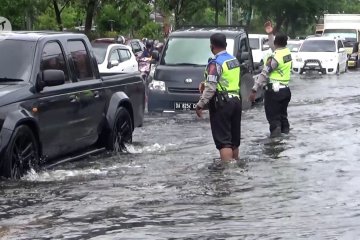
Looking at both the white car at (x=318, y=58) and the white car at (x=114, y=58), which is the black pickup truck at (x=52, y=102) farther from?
the white car at (x=318, y=58)

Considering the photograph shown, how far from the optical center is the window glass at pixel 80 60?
1055 cm

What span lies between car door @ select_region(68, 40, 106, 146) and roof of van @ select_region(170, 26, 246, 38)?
25.5ft

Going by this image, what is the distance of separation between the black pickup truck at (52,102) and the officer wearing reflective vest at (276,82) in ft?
8.78

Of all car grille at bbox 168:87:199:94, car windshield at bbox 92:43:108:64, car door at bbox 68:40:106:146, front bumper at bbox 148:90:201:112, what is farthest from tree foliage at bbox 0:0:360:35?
car door at bbox 68:40:106:146

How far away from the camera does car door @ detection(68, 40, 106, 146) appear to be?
10.4 metres

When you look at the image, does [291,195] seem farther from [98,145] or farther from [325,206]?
[98,145]

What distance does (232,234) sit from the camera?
681 centimetres

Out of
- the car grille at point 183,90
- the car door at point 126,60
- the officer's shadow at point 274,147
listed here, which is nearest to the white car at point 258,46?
the car door at point 126,60

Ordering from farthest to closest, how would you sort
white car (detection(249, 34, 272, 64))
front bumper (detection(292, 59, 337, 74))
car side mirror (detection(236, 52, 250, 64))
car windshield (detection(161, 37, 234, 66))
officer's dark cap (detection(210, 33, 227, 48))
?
1. front bumper (detection(292, 59, 337, 74))
2. white car (detection(249, 34, 272, 64))
3. car side mirror (detection(236, 52, 250, 64))
4. car windshield (detection(161, 37, 234, 66))
5. officer's dark cap (detection(210, 33, 227, 48))

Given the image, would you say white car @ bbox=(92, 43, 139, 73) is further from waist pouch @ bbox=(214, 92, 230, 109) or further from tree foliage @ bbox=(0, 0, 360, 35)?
waist pouch @ bbox=(214, 92, 230, 109)

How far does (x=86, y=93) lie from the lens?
34.3 ft

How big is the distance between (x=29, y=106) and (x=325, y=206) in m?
3.29

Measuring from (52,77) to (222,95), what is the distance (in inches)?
90.6

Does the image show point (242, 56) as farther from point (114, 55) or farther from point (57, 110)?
point (57, 110)
